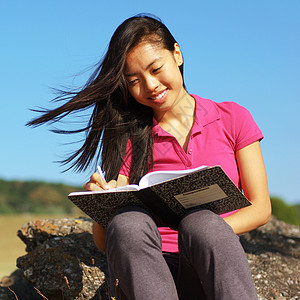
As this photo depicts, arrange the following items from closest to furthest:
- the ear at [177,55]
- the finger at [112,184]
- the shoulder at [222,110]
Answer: the finger at [112,184] → the shoulder at [222,110] → the ear at [177,55]

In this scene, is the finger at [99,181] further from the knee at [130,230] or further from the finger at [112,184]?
the knee at [130,230]

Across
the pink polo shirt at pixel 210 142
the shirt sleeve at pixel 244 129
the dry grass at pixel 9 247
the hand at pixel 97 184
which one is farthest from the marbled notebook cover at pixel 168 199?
the dry grass at pixel 9 247

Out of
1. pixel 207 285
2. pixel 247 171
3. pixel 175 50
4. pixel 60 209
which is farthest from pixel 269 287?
pixel 60 209

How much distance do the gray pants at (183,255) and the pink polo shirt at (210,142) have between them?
49 centimetres

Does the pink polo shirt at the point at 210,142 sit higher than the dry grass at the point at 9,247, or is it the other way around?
the pink polo shirt at the point at 210,142

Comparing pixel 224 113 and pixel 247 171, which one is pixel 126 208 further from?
pixel 224 113

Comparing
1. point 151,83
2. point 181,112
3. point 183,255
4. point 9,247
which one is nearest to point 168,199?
point 183,255

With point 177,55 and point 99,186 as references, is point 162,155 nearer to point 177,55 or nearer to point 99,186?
point 99,186

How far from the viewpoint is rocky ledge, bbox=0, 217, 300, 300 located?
354 cm

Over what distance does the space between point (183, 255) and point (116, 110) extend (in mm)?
1243

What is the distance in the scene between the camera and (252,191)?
2.55 m

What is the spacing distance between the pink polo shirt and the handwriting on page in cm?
46

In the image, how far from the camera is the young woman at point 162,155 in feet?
6.68

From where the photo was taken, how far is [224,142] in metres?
2.73
